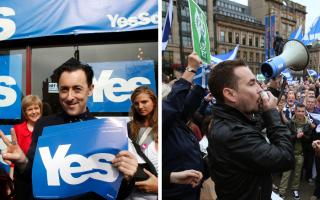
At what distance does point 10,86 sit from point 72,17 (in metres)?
0.75

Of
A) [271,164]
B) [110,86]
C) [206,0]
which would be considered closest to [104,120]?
[271,164]

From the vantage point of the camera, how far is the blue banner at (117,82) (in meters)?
2.45

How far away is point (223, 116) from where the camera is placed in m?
1.48

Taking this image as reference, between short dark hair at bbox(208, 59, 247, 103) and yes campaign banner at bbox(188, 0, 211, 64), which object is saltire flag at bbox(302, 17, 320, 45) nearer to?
yes campaign banner at bbox(188, 0, 211, 64)

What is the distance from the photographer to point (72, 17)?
8.52 ft

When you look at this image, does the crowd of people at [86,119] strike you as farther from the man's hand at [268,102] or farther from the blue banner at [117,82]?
the man's hand at [268,102]

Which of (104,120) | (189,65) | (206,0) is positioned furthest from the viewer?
(206,0)

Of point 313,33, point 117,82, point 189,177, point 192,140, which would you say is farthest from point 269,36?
point 189,177

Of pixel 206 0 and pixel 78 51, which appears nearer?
pixel 78 51

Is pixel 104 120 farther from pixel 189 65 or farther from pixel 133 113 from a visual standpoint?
pixel 189 65

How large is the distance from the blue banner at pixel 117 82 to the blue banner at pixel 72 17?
0.27 m

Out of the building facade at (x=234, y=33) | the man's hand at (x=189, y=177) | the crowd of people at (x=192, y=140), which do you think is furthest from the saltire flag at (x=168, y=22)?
the building facade at (x=234, y=33)

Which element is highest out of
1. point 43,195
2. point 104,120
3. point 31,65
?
point 31,65

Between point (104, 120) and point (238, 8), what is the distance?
68.1 m
